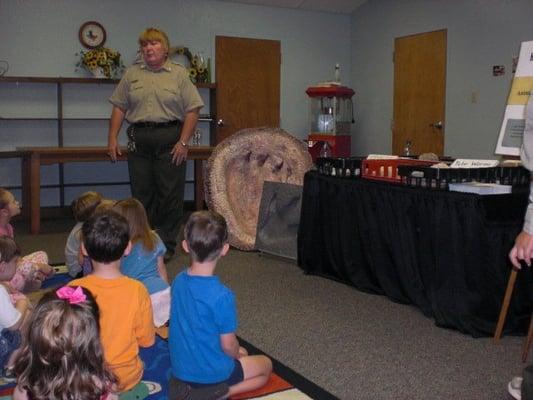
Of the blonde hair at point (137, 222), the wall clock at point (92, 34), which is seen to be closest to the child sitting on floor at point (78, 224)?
the blonde hair at point (137, 222)

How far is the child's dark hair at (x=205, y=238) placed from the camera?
2195mm

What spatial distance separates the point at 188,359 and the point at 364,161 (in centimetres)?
215

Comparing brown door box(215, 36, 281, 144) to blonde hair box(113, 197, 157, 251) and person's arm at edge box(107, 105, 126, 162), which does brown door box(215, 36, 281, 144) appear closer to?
person's arm at edge box(107, 105, 126, 162)

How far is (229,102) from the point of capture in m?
7.94

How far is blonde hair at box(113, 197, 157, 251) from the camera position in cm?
303

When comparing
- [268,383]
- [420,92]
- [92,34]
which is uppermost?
[92,34]

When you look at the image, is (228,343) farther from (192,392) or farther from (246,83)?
(246,83)

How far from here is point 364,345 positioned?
9.87 ft

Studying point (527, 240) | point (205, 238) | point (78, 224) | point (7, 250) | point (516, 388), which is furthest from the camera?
point (78, 224)

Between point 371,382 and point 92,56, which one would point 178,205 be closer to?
point 371,382

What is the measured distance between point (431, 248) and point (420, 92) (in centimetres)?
451

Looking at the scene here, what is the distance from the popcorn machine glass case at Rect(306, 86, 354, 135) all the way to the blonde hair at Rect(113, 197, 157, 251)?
16.3ft

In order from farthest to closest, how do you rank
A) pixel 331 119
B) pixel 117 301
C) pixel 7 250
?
pixel 331 119 < pixel 7 250 < pixel 117 301

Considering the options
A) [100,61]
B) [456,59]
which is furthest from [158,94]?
[456,59]
